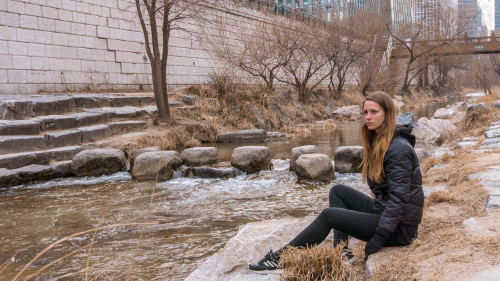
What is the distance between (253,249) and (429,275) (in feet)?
5.40

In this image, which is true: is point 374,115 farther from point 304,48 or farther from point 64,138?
point 304,48

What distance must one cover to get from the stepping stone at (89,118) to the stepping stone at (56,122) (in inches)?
6.6

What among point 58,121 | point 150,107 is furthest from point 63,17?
point 58,121

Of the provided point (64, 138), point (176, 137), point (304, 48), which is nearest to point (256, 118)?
point (176, 137)

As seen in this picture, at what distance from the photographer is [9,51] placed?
39.7ft

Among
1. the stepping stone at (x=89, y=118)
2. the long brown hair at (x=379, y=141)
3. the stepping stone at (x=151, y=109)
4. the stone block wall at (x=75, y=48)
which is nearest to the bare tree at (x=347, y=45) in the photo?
the stone block wall at (x=75, y=48)

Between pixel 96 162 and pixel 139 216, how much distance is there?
3259 mm

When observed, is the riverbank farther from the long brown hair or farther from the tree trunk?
the tree trunk

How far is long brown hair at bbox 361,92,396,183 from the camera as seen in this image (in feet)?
10.8

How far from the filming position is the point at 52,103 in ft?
36.0

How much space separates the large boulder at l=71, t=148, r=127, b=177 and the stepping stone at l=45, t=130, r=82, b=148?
0.94 meters

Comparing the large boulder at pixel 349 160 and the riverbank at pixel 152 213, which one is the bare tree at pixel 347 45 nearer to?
the large boulder at pixel 349 160

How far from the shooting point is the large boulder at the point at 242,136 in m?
13.4

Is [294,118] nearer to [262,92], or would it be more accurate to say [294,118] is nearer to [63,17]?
[262,92]
